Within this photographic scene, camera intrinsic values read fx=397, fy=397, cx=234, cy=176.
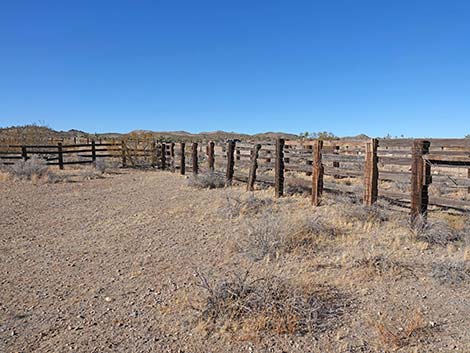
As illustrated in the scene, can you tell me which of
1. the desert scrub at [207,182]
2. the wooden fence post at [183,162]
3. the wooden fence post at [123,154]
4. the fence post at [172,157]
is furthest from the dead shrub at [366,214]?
the wooden fence post at [123,154]

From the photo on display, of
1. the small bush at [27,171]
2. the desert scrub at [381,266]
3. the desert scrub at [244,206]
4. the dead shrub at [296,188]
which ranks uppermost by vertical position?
the small bush at [27,171]

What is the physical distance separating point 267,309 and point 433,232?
150 inches

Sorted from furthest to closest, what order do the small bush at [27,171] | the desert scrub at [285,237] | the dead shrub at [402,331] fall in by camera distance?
1. the small bush at [27,171]
2. the desert scrub at [285,237]
3. the dead shrub at [402,331]

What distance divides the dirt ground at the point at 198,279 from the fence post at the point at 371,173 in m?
0.44

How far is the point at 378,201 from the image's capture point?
28.1 feet

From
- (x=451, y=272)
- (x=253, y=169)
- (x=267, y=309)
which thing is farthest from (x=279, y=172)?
(x=267, y=309)

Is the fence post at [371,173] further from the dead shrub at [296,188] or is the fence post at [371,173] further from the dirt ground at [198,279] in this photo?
the dead shrub at [296,188]

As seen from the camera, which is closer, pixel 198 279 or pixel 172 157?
pixel 198 279

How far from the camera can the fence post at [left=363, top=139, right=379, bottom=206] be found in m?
8.30

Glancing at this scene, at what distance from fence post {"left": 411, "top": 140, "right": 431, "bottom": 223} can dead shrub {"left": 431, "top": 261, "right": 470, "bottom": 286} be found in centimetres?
196

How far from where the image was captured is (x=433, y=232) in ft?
21.6

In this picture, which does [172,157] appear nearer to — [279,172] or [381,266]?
[279,172]

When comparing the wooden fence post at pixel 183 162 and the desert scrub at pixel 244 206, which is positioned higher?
the wooden fence post at pixel 183 162

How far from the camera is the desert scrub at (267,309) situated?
402 cm
